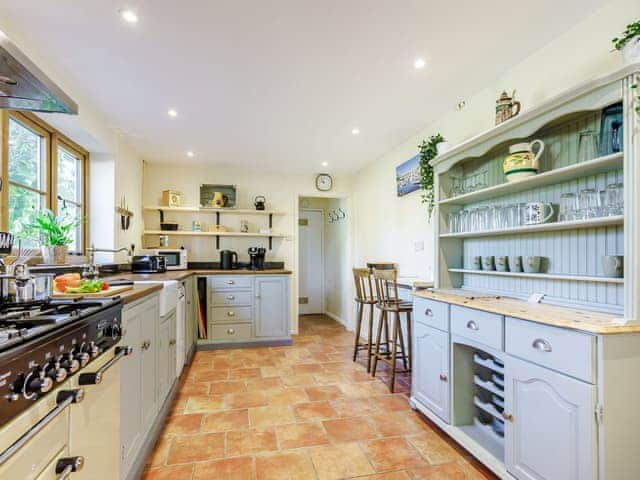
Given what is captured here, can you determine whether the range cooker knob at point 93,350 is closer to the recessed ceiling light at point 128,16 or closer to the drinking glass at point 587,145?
the recessed ceiling light at point 128,16

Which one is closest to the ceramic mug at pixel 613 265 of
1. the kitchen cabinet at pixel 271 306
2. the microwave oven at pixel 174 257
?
the kitchen cabinet at pixel 271 306

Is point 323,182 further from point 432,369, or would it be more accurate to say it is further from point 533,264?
point 533,264

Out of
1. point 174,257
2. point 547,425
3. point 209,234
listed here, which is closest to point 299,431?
point 547,425

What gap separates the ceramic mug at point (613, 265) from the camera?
1.54 m

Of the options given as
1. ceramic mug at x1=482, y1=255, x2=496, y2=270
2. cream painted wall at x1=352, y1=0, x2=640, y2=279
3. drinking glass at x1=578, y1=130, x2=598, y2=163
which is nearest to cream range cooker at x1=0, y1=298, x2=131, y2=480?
ceramic mug at x1=482, y1=255, x2=496, y2=270

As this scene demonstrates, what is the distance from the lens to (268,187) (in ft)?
16.6

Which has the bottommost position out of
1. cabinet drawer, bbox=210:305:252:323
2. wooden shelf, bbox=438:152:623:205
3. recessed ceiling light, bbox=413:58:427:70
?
cabinet drawer, bbox=210:305:252:323

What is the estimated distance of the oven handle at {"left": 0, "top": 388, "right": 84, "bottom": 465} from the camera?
0.72m

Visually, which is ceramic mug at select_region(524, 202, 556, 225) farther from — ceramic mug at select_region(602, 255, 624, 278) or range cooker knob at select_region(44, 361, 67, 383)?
range cooker knob at select_region(44, 361, 67, 383)

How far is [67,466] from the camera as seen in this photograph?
947 mm

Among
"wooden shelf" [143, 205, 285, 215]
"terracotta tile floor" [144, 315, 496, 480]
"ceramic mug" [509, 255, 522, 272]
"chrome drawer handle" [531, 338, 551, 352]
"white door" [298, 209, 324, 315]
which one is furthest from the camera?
"white door" [298, 209, 324, 315]

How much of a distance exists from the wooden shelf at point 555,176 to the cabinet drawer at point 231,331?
2931mm

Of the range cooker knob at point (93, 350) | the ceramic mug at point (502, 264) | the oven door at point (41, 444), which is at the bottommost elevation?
the oven door at point (41, 444)

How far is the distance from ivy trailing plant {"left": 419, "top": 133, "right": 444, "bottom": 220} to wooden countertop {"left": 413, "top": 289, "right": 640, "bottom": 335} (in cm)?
98
